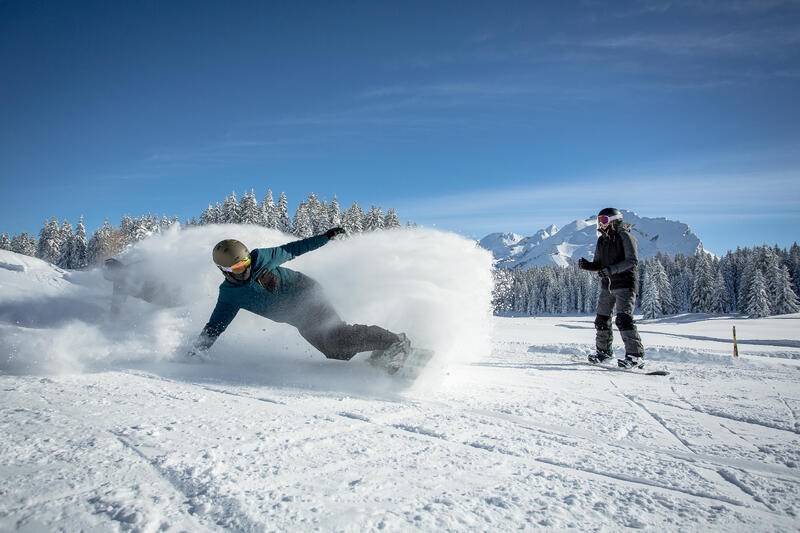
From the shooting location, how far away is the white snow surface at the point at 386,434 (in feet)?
5.08

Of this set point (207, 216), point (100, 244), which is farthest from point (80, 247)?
point (207, 216)

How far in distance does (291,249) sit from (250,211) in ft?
142

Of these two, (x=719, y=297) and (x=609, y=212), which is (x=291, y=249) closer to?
(x=609, y=212)

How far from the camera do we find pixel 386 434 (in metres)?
2.40

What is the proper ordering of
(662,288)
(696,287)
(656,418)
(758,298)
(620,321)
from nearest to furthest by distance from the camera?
(656,418), (620,321), (758,298), (662,288), (696,287)

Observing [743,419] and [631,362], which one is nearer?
[743,419]

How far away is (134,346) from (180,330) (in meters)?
0.59

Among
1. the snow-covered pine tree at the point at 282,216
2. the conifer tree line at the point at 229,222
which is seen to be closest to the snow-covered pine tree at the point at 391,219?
the conifer tree line at the point at 229,222

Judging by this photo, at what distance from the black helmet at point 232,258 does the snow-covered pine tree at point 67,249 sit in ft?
259

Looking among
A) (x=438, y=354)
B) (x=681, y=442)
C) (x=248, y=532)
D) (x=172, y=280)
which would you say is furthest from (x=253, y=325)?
(x=681, y=442)

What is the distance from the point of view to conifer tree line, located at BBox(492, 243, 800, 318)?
5544 cm

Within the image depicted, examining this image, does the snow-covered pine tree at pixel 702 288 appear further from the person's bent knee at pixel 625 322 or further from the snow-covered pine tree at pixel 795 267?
the person's bent knee at pixel 625 322

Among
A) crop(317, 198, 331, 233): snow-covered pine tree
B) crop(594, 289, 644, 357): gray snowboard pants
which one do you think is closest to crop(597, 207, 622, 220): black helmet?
crop(594, 289, 644, 357): gray snowboard pants

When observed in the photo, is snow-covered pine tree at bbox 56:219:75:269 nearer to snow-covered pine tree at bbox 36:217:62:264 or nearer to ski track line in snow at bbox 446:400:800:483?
snow-covered pine tree at bbox 36:217:62:264
